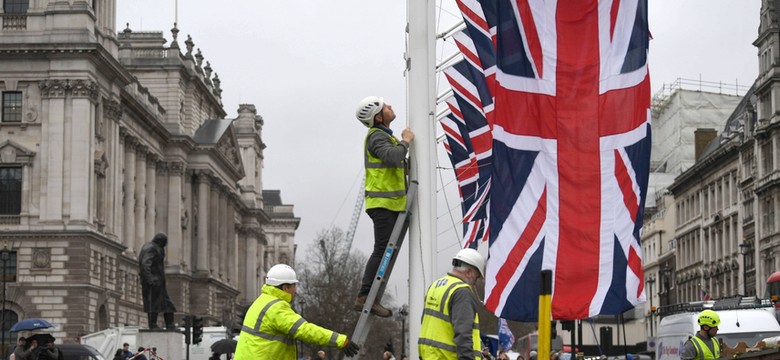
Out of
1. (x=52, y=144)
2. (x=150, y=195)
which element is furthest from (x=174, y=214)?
(x=52, y=144)

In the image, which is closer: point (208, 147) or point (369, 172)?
point (369, 172)

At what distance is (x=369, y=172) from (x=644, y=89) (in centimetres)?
241

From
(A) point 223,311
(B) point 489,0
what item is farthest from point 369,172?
(A) point 223,311

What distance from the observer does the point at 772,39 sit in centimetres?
8612

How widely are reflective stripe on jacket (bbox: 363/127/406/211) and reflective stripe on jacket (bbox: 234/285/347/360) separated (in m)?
1.10

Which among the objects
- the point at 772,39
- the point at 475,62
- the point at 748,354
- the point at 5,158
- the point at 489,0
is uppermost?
the point at 772,39

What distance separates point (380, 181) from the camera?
12.6 m

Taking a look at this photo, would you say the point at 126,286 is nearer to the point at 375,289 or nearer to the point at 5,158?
the point at 5,158

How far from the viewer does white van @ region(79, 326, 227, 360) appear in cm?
4975

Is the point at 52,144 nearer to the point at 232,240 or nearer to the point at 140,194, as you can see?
the point at 140,194

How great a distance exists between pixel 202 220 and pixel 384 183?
10805 centimetres

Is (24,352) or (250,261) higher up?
(250,261)

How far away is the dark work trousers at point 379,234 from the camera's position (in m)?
12.5

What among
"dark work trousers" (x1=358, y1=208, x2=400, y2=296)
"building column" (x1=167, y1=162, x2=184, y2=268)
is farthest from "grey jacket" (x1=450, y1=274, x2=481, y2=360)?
"building column" (x1=167, y1=162, x2=184, y2=268)
